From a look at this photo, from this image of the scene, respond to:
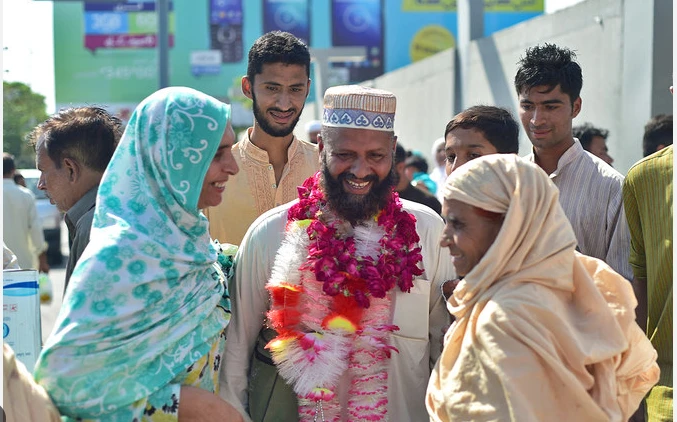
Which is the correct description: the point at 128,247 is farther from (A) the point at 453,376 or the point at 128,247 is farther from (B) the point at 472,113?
(B) the point at 472,113

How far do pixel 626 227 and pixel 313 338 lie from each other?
149 centimetres

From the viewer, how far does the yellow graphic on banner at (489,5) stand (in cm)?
4441

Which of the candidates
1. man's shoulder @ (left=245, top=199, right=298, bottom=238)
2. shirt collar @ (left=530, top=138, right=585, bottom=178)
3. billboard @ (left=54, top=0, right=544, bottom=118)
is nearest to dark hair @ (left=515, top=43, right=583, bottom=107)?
shirt collar @ (left=530, top=138, right=585, bottom=178)

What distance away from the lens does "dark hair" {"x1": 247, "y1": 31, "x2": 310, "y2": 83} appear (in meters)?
4.68

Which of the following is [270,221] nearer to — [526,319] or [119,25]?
[526,319]

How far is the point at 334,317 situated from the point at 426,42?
4355 centimetres

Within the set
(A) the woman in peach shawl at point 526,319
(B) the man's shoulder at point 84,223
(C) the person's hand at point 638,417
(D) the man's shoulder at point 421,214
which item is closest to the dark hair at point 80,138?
(B) the man's shoulder at point 84,223

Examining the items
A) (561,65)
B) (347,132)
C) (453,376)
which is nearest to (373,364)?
(453,376)

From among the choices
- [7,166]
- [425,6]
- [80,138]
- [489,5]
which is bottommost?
[7,166]

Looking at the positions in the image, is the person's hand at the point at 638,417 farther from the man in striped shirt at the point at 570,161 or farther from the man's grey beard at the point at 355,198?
the man's grey beard at the point at 355,198

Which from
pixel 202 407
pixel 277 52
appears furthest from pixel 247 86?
pixel 202 407

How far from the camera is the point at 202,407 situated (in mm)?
3115

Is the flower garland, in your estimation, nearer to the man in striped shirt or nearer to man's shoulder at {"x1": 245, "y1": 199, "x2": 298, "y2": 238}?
man's shoulder at {"x1": 245, "y1": 199, "x2": 298, "y2": 238}

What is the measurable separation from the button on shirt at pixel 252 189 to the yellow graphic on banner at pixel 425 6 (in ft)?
140
